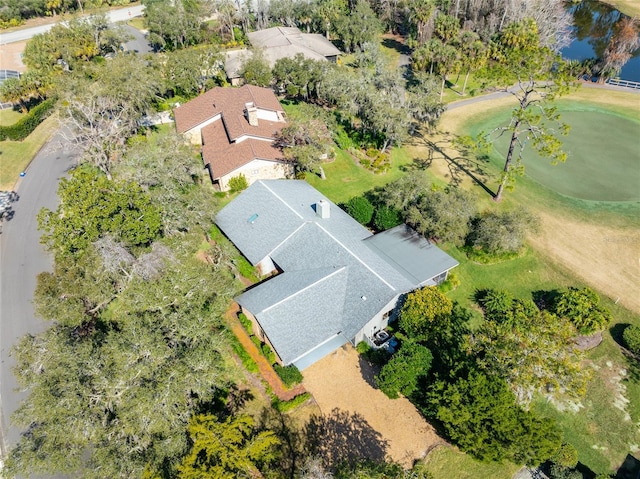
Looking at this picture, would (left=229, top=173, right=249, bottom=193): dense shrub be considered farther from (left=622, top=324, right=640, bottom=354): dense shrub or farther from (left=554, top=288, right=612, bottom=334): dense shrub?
(left=622, top=324, right=640, bottom=354): dense shrub

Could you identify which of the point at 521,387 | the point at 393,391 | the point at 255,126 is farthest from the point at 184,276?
the point at 255,126

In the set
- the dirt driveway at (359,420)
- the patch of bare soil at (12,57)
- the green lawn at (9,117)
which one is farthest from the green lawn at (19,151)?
the dirt driveway at (359,420)

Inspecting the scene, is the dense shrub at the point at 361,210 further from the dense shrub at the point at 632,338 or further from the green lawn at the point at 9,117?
the green lawn at the point at 9,117

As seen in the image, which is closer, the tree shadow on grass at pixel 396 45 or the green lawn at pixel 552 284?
the green lawn at pixel 552 284

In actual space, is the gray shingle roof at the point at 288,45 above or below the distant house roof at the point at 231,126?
above

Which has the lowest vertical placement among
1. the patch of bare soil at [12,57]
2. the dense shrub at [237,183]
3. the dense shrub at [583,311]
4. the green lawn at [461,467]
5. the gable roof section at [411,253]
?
the green lawn at [461,467]

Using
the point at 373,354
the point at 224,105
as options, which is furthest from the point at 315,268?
the point at 224,105

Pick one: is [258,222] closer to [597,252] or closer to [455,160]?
[455,160]
